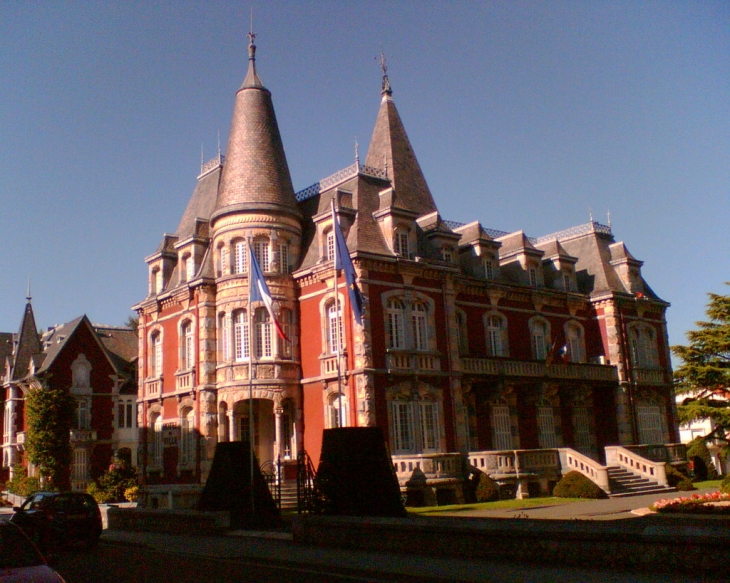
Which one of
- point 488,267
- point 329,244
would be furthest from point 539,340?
point 329,244

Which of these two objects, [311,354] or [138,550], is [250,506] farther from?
[311,354]

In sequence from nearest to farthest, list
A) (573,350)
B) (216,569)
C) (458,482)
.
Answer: (216,569)
(458,482)
(573,350)

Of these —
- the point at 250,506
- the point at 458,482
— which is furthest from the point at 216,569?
the point at 458,482

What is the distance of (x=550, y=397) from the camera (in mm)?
39125

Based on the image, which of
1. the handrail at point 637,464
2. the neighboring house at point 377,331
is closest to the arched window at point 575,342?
the neighboring house at point 377,331

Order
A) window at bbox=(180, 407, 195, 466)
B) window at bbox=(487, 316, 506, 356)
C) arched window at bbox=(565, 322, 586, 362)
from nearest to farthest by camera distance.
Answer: window at bbox=(180, 407, 195, 466)
window at bbox=(487, 316, 506, 356)
arched window at bbox=(565, 322, 586, 362)

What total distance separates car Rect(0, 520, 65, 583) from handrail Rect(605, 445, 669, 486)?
30015mm

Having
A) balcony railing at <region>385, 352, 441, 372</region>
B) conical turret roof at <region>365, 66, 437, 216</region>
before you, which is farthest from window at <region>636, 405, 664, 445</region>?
conical turret roof at <region>365, 66, 437, 216</region>

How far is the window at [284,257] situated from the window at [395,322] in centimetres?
527

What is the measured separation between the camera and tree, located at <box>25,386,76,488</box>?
1916 inches

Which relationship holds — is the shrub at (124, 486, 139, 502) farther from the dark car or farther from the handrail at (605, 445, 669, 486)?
the handrail at (605, 445, 669, 486)

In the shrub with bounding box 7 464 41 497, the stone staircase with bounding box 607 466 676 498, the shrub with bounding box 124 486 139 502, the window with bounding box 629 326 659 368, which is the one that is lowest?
the stone staircase with bounding box 607 466 676 498

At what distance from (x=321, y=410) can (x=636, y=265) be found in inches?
845

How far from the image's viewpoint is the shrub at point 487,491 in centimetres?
3050
